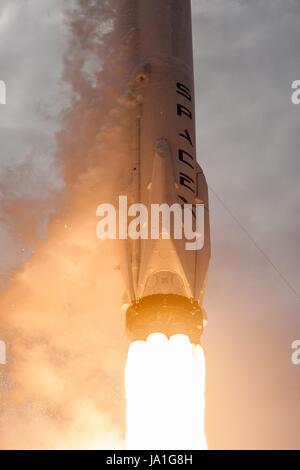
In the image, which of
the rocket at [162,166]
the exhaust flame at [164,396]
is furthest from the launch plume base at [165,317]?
the exhaust flame at [164,396]

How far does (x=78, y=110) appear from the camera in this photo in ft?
105

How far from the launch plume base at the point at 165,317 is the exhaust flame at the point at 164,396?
0.79 ft

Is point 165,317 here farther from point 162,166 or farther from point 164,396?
point 162,166

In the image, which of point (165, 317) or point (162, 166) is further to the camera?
point (162, 166)

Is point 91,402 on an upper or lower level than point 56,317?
lower

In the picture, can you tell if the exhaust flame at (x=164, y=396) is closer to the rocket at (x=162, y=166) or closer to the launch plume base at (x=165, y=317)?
the launch plume base at (x=165, y=317)

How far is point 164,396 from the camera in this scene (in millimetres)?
24016

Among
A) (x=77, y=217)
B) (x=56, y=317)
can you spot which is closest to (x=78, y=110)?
(x=77, y=217)

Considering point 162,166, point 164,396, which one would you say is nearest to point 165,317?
point 164,396

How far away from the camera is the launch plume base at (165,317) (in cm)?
2455

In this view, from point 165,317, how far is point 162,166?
15.8 ft

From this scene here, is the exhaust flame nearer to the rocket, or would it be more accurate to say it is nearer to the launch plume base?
the launch plume base
